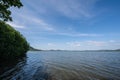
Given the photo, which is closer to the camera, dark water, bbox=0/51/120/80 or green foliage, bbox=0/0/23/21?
green foliage, bbox=0/0/23/21

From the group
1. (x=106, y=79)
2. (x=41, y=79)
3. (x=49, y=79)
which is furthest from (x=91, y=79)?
(x=41, y=79)

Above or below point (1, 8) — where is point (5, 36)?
above

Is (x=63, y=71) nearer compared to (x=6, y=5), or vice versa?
(x=6, y=5)

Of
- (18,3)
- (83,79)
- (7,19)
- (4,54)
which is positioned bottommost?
(83,79)

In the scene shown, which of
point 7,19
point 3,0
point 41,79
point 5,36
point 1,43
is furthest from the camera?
point 5,36

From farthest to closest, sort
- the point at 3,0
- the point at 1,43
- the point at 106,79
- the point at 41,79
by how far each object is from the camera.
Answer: the point at 1,43 → the point at 106,79 → the point at 41,79 → the point at 3,0

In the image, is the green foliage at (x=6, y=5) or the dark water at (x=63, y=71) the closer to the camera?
the green foliage at (x=6, y=5)

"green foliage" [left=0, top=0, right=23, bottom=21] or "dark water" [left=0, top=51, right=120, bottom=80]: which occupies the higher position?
"green foliage" [left=0, top=0, right=23, bottom=21]

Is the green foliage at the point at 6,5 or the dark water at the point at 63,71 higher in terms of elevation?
the green foliage at the point at 6,5

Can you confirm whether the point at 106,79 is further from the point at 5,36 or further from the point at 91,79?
the point at 5,36

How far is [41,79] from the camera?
15.4 meters

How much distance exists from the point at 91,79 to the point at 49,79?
5646mm

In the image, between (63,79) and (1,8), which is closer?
(1,8)

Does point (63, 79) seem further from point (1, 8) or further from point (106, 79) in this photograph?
point (1, 8)
